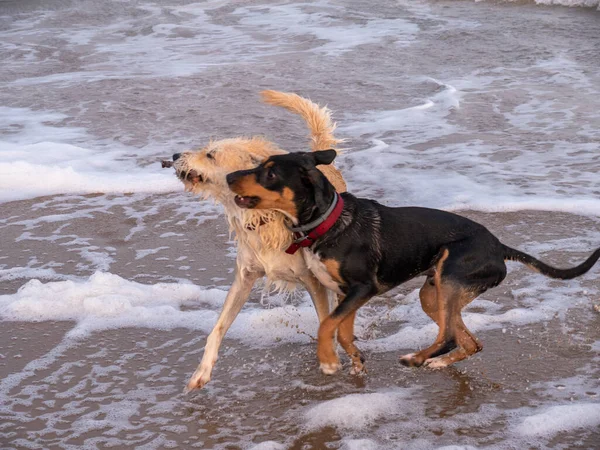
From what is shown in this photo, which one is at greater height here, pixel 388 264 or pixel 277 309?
pixel 388 264

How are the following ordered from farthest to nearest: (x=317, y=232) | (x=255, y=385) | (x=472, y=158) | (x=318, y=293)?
(x=472, y=158) → (x=318, y=293) → (x=255, y=385) → (x=317, y=232)

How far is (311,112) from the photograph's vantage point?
5574 mm

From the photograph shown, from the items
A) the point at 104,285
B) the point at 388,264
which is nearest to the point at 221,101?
the point at 104,285

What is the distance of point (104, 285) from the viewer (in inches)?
240

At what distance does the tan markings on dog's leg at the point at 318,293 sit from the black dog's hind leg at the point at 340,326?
0.59 feet

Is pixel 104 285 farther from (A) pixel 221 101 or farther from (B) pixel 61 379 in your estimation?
(A) pixel 221 101

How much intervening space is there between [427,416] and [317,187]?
1328 millimetres

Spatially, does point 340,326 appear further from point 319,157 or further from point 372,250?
point 319,157

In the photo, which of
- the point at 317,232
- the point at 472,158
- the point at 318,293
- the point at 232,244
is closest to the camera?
the point at 317,232

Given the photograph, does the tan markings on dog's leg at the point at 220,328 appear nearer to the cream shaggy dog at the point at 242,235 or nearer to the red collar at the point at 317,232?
the cream shaggy dog at the point at 242,235

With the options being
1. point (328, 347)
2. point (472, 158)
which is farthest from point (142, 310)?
point (472, 158)

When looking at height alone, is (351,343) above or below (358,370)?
above

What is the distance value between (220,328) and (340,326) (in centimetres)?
68

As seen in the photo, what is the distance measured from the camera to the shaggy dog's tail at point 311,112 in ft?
17.7
